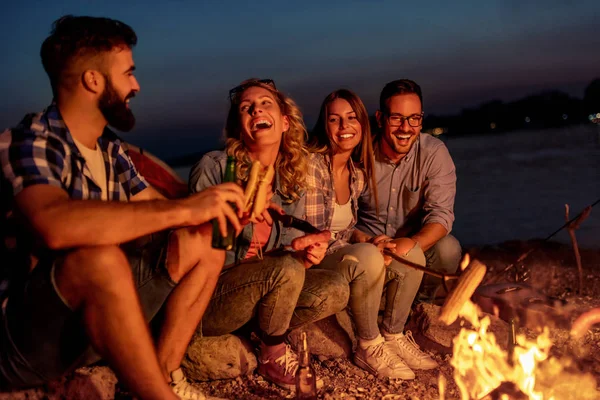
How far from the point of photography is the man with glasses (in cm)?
441

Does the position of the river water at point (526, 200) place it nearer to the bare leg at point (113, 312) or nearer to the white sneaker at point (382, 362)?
the white sneaker at point (382, 362)

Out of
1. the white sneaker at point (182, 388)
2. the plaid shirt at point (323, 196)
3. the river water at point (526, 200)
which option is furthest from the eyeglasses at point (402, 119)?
the river water at point (526, 200)

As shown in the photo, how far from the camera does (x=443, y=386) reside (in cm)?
351

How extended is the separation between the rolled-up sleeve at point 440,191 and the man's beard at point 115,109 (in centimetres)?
252

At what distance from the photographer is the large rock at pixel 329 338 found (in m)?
4.09

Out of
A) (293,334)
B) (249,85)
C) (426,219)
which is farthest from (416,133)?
(293,334)

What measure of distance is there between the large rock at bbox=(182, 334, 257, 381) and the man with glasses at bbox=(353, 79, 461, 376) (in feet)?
4.37

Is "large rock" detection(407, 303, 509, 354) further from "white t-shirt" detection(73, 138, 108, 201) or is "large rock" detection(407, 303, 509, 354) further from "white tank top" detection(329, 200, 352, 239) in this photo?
"white t-shirt" detection(73, 138, 108, 201)

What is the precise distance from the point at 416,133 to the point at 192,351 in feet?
8.37

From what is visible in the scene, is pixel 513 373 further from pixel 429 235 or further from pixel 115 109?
pixel 115 109

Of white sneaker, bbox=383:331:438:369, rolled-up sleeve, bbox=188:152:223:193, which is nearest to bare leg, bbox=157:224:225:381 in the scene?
rolled-up sleeve, bbox=188:152:223:193

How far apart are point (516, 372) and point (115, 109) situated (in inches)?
110

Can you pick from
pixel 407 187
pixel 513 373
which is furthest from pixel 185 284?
pixel 407 187

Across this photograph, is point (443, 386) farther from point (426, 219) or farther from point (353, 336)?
point (426, 219)
